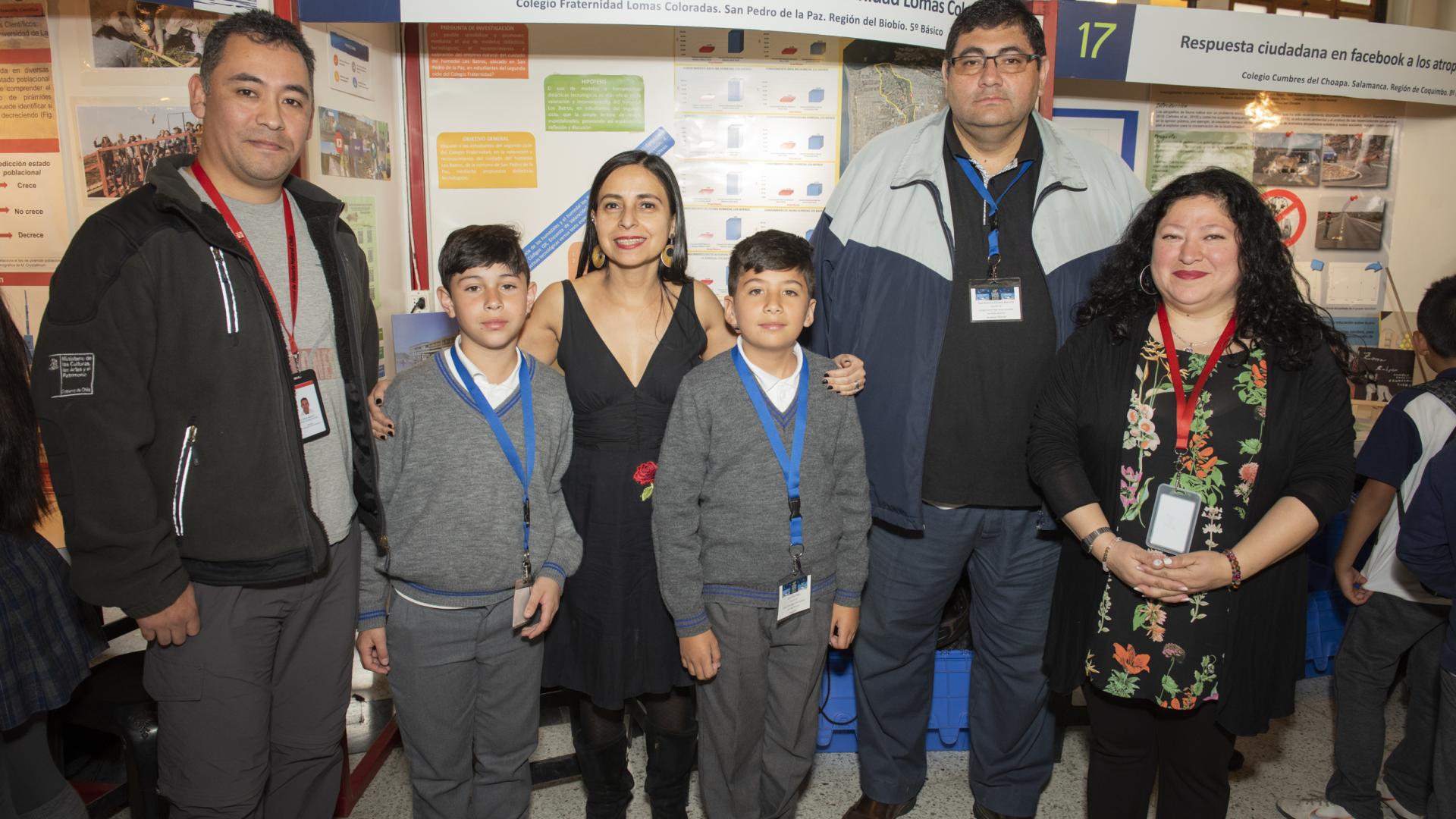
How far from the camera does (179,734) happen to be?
65.8 inches

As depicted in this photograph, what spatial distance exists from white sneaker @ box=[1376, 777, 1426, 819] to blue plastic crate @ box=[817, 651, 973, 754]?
1.30 meters

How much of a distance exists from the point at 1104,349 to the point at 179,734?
2167 mm

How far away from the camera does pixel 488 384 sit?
1.93m

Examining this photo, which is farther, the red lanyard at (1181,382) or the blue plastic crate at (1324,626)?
the blue plastic crate at (1324,626)

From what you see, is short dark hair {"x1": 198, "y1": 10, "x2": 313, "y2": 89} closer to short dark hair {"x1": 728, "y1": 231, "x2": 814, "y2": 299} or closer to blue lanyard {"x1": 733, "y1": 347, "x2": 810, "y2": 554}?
short dark hair {"x1": 728, "y1": 231, "x2": 814, "y2": 299}

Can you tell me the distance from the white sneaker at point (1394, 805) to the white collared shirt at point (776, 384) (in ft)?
7.76

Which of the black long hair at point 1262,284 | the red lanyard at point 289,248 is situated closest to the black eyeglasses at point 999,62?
the black long hair at point 1262,284

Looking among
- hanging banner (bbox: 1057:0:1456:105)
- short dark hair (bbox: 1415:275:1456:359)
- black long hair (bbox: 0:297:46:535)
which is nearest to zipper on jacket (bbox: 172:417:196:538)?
black long hair (bbox: 0:297:46:535)

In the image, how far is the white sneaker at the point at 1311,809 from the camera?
98.3 inches

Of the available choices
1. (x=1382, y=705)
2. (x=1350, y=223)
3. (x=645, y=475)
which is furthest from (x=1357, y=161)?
(x=645, y=475)

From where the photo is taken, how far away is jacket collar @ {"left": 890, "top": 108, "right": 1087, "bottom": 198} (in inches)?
86.9

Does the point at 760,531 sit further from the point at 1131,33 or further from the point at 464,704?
the point at 1131,33

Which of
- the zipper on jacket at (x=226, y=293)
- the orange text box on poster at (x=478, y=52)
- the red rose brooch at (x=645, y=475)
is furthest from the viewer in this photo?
the orange text box on poster at (x=478, y=52)

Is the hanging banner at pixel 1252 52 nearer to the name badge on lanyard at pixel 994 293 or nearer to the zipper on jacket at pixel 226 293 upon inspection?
the name badge on lanyard at pixel 994 293
